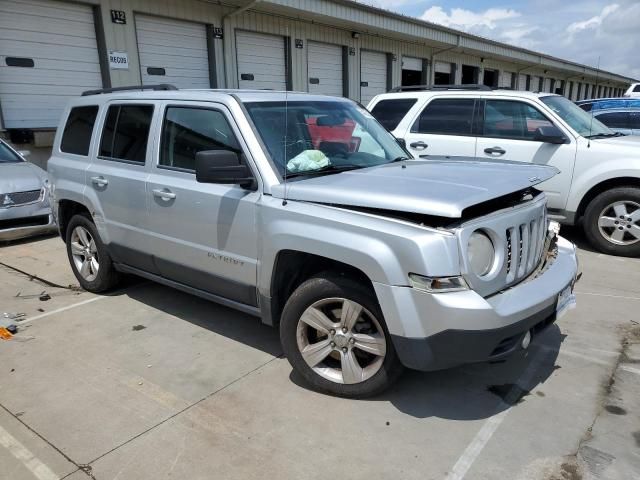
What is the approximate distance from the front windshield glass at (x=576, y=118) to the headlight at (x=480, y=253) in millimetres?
4489

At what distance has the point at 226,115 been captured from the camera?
360cm

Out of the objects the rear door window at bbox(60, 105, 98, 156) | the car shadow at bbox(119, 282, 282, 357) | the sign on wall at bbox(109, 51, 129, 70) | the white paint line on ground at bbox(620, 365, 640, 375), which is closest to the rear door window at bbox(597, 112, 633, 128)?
the white paint line on ground at bbox(620, 365, 640, 375)

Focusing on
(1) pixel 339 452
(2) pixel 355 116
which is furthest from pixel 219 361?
(2) pixel 355 116

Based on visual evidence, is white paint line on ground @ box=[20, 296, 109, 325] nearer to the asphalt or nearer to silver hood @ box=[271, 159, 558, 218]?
the asphalt

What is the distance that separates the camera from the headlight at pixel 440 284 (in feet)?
8.57

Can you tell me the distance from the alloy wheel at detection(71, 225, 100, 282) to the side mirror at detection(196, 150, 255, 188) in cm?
233

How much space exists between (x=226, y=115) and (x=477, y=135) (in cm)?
445

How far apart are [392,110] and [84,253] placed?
15.9 ft

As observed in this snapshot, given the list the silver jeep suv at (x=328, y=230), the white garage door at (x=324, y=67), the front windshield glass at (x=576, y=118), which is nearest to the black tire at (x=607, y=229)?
the front windshield glass at (x=576, y=118)

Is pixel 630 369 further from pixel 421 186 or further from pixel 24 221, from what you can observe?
pixel 24 221

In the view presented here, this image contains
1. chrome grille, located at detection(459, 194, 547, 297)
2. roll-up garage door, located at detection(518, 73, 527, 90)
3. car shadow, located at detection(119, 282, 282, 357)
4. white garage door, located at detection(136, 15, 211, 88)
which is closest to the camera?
chrome grille, located at detection(459, 194, 547, 297)

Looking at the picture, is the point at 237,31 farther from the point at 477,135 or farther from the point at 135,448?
the point at 135,448

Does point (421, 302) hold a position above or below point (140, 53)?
below

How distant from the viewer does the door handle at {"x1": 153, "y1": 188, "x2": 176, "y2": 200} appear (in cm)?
390
